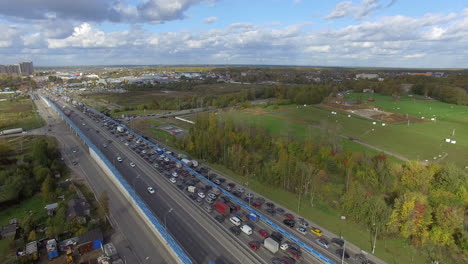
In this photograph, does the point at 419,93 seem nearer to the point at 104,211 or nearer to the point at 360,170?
the point at 360,170

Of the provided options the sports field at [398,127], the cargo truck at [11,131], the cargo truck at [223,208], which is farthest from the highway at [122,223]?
the sports field at [398,127]

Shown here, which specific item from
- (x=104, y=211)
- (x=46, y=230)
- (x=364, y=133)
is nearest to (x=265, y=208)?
(x=104, y=211)

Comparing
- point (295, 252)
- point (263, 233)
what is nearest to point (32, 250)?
point (263, 233)

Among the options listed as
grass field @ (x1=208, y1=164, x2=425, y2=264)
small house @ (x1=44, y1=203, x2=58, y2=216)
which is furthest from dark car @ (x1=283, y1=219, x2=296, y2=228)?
small house @ (x1=44, y1=203, x2=58, y2=216)

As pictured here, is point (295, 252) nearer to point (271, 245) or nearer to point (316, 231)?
point (271, 245)

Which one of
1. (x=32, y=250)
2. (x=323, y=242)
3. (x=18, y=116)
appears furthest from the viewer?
(x=18, y=116)

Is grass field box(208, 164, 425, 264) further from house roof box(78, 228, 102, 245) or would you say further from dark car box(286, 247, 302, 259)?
house roof box(78, 228, 102, 245)
